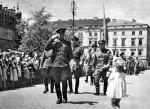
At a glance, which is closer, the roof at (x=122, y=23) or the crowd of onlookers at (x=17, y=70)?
the crowd of onlookers at (x=17, y=70)

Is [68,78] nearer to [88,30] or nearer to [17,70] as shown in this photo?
[17,70]

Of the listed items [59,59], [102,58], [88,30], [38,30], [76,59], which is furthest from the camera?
[88,30]

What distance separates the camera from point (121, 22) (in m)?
107

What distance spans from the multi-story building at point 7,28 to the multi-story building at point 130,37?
39.2 metres

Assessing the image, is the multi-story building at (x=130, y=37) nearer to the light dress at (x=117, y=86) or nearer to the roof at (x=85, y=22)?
the roof at (x=85, y=22)

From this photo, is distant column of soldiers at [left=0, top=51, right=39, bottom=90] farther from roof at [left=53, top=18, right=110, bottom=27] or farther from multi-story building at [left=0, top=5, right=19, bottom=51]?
roof at [left=53, top=18, right=110, bottom=27]

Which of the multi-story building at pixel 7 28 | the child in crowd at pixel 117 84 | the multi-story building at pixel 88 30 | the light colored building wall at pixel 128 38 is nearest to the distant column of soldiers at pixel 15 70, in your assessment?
the child in crowd at pixel 117 84

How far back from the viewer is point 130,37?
104 metres

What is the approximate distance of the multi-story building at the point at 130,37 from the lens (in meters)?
102

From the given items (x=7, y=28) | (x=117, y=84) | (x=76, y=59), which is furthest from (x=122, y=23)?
(x=117, y=84)

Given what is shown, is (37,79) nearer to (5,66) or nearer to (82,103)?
(5,66)

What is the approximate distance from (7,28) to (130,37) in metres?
45.2

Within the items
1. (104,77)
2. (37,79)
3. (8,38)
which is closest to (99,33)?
(8,38)

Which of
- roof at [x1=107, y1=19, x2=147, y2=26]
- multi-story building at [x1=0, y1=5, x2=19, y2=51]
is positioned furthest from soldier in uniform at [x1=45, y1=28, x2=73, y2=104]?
roof at [x1=107, y1=19, x2=147, y2=26]
